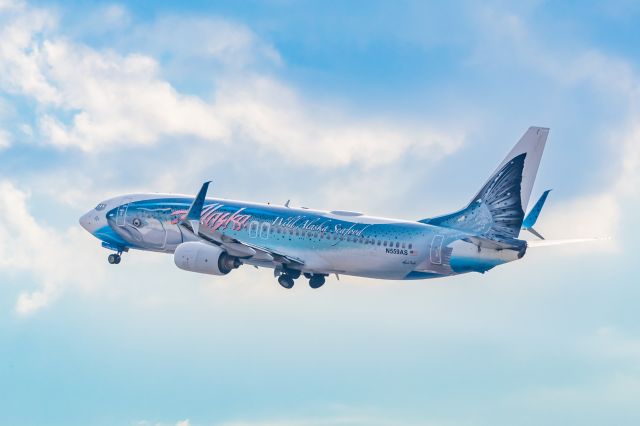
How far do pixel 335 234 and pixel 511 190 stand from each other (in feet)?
37.2

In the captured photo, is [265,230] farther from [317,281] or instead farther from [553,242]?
[553,242]

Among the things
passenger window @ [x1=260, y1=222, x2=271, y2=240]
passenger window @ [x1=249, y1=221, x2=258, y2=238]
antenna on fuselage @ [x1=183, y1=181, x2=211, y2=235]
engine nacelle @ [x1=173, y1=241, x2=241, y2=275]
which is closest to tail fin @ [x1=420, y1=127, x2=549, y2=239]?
passenger window @ [x1=260, y1=222, x2=271, y2=240]

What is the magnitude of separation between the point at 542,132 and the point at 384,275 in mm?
12923

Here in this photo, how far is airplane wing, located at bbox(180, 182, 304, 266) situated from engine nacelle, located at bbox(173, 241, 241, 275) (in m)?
0.51

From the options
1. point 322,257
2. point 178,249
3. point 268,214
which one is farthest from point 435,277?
point 178,249

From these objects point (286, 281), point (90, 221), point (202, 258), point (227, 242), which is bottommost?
point (202, 258)

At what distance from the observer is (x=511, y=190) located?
62406 millimetres

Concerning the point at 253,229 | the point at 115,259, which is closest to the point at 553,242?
the point at 253,229

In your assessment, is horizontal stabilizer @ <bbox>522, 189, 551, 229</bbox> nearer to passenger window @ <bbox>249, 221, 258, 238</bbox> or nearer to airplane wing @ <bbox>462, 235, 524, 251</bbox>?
airplane wing @ <bbox>462, 235, 524, 251</bbox>

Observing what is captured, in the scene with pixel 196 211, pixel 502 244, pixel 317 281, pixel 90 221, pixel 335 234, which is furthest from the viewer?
pixel 90 221

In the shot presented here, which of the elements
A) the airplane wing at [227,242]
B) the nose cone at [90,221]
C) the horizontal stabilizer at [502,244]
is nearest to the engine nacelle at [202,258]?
the airplane wing at [227,242]

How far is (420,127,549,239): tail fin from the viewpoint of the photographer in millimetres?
62188

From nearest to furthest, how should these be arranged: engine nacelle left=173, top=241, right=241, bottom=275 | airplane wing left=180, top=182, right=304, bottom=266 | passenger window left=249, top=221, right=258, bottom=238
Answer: airplane wing left=180, top=182, right=304, bottom=266 → engine nacelle left=173, top=241, right=241, bottom=275 → passenger window left=249, top=221, right=258, bottom=238

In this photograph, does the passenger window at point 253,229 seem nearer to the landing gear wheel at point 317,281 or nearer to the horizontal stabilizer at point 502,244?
the landing gear wheel at point 317,281
